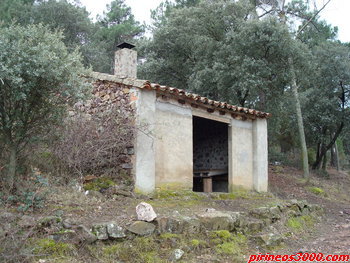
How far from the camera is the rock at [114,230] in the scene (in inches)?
227

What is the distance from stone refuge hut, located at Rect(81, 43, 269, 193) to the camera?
878 cm

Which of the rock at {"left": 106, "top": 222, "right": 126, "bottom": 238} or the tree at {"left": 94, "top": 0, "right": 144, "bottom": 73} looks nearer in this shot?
the rock at {"left": 106, "top": 222, "right": 126, "bottom": 238}

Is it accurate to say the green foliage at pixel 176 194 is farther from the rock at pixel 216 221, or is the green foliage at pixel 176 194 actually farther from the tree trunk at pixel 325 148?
the tree trunk at pixel 325 148

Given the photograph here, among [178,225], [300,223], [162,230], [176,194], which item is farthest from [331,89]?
[162,230]

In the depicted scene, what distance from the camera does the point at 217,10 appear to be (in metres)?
16.2

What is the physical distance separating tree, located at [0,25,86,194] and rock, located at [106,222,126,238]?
2045 mm

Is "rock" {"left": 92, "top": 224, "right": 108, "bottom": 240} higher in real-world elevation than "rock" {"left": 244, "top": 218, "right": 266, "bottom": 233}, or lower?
higher

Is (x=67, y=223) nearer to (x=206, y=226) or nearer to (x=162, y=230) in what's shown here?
(x=162, y=230)

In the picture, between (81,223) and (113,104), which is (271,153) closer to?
(113,104)

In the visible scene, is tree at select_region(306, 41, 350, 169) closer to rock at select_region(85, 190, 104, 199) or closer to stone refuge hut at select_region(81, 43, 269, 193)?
stone refuge hut at select_region(81, 43, 269, 193)

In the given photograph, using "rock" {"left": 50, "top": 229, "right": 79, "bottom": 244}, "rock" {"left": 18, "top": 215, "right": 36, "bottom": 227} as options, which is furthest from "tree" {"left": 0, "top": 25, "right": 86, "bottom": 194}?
"rock" {"left": 50, "top": 229, "right": 79, "bottom": 244}

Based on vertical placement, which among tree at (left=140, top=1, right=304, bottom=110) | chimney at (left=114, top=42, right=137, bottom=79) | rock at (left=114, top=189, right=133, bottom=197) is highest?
tree at (left=140, top=1, right=304, bottom=110)

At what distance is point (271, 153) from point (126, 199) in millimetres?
15895

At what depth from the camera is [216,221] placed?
718cm
